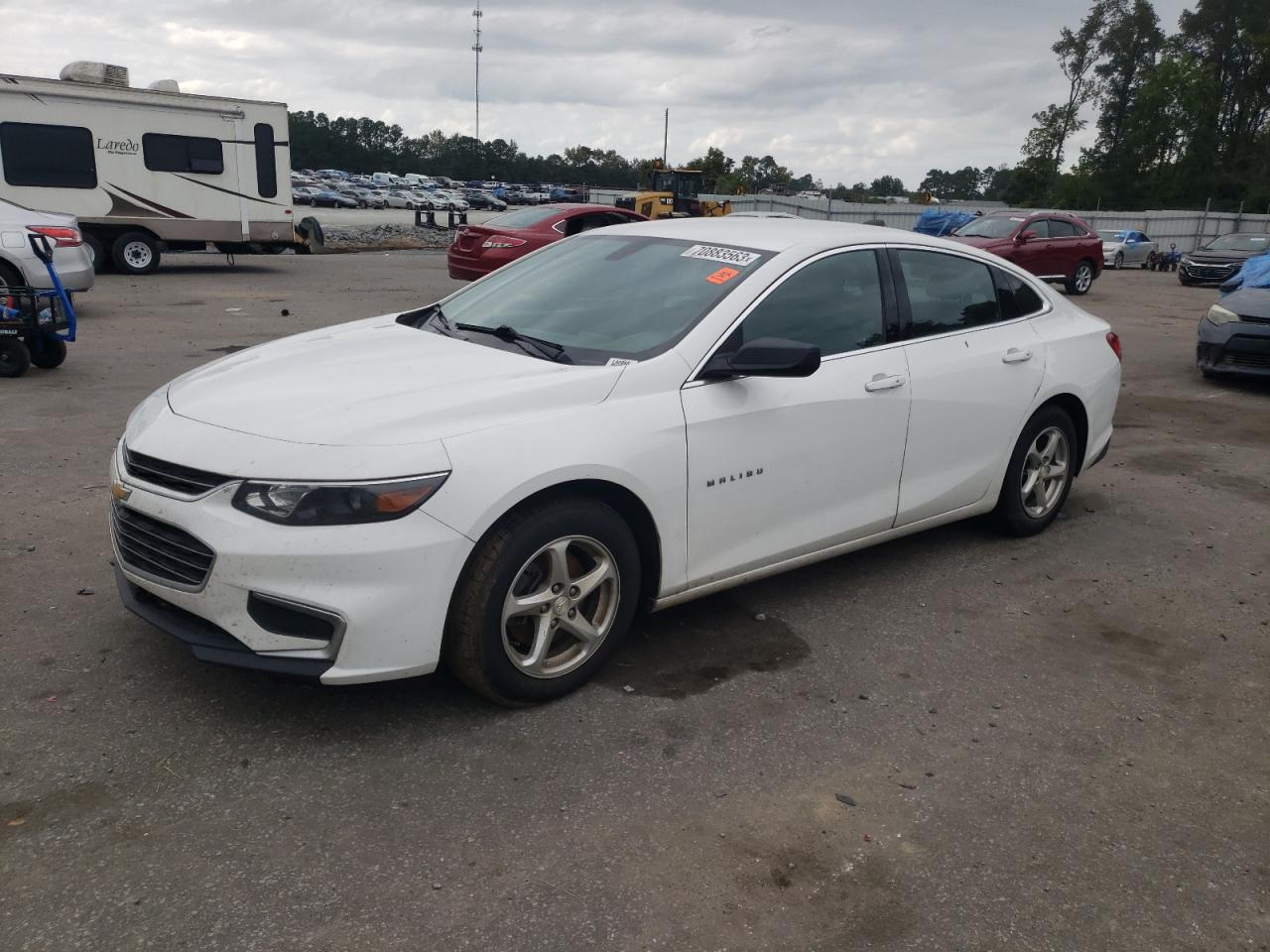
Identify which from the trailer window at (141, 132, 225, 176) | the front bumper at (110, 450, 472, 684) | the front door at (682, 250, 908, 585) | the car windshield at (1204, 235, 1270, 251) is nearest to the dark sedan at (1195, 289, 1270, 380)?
the front door at (682, 250, 908, 585)

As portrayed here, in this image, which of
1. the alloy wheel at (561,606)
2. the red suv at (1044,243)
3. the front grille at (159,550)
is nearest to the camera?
the front grille at (159,550)

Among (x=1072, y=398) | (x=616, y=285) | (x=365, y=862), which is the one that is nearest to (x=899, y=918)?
(x=365, y=862)

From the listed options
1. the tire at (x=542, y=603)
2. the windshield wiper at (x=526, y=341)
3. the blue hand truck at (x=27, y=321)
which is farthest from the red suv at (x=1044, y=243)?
the tire at (x=542, y=603)

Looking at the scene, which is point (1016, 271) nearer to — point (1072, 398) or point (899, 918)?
point (1072, 398)

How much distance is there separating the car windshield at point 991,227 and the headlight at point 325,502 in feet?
62.1

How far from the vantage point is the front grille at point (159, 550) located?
3182 millimetres

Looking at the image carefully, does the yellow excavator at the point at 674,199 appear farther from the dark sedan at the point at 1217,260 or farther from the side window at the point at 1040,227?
the dark sedan at the point at 1217,260

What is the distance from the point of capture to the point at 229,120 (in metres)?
18.7

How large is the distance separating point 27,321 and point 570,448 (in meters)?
7.44

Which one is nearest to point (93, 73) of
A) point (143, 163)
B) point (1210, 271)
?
point (143, 163)

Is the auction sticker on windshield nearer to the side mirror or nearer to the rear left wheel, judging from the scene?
the side mirror

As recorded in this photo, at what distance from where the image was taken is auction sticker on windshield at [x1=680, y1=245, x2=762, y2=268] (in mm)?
4250

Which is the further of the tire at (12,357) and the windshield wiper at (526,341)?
the tire at (12,357)

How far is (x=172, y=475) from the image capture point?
10.8ft
